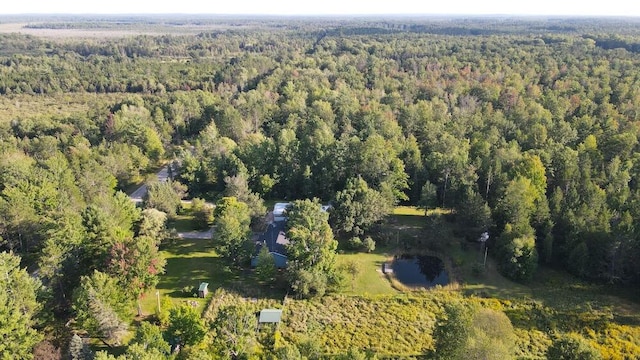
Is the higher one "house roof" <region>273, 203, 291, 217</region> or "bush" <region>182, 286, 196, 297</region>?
"house roof" <region>273, 203, 291, 217</region>

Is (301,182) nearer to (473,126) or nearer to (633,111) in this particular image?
(473,126)

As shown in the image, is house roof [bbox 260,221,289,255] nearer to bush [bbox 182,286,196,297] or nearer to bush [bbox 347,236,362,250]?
bush [bbox 347,236,362,250]

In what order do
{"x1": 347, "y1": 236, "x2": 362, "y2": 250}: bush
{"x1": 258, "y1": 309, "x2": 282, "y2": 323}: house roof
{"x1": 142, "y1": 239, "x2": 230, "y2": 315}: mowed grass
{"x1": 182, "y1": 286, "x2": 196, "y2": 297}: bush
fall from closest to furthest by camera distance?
{"x1": 258, "y1": 309, "x2": 282, "y2": 323}: house roof < {"x1": 142, "y1": 239, "x2": 230, "y2": 315}: mowed grass < {"x1": 182, "y1": 286, "x2": 196, "y2": 297}: bush < {"x1": 347, "y1": 236, "x2": 362, "y2": 250}: bush

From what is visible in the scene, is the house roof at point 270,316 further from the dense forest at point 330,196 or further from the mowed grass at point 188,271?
the mowed grass at point 188,271

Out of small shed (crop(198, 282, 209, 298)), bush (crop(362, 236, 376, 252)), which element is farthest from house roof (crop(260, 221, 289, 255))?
bush (crop(362, 236, 376, 252))

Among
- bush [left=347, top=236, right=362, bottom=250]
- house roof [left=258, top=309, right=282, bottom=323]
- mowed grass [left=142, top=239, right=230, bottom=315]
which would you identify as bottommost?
mowed grass [left=142, top=239, right=230, bottom=315]
